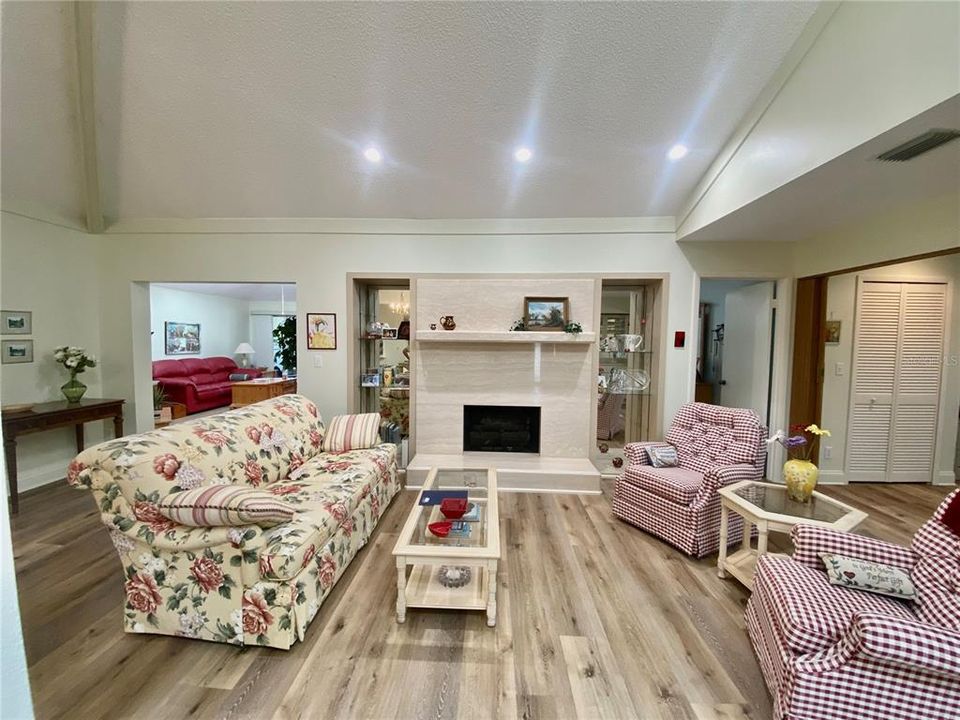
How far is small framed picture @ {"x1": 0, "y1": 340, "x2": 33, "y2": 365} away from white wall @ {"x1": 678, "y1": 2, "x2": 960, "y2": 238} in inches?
233

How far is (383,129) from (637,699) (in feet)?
11.6

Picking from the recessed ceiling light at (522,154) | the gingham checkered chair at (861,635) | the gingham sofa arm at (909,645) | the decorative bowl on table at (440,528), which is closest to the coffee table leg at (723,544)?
the gingham checkered chair at (861,635)

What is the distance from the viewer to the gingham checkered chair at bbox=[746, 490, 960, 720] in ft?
3.90

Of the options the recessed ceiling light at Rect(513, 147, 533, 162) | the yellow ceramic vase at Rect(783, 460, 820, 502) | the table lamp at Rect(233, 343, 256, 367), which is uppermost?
the recessed ceiling light at Rect(513, 147, 533, 162)

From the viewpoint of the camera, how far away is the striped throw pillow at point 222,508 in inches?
65.9

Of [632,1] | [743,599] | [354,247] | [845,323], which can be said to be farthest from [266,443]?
[845,323]

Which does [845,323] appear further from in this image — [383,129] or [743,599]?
[383,129]

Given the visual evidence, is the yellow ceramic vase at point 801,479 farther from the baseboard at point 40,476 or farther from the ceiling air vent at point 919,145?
the baseboard at point 40,476

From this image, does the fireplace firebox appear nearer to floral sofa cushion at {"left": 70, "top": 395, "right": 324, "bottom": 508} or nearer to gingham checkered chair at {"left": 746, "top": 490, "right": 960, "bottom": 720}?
floral sofa cushion at {"left": 70, "top": 395, "right": 324, "bottom": 508}

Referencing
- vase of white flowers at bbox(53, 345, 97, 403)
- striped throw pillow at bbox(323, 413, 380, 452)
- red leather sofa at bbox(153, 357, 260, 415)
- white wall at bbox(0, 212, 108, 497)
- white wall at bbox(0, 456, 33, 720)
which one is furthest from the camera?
red leather sofa at bbox(153, 357, 260, 415)

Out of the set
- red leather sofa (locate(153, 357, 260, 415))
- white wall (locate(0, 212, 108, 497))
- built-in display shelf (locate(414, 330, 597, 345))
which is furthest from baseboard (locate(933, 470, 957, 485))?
red leather sofa (locate(153, 357, 260, 415))

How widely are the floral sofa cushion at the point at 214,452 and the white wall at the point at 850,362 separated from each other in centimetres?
472

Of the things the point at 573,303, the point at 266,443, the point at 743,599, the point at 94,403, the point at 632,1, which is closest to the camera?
the point at 632,1

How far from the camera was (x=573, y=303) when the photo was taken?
12.5 feet
